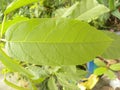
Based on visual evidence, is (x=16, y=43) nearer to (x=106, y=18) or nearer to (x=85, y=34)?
(x=85, y=34)

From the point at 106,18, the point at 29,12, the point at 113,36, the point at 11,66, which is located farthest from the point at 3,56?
the point at 29,12

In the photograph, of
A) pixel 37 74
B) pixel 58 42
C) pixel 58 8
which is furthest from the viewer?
pixel 58 8

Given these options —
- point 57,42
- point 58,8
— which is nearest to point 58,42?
point 57,42

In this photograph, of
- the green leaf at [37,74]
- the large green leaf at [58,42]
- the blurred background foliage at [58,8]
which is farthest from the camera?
the blurred background foliage at [58,8]

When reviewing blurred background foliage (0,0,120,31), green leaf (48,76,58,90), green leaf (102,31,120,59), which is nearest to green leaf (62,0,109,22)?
green leaf (102,31,120,59)

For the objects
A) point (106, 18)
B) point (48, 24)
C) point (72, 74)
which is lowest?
point (106, 18)

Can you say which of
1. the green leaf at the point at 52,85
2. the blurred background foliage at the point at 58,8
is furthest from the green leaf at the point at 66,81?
the blurred background foliage at the point at 58,8

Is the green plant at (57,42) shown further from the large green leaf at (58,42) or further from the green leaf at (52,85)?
the green leaf at (52,85)

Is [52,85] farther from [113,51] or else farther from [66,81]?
[113,51]
